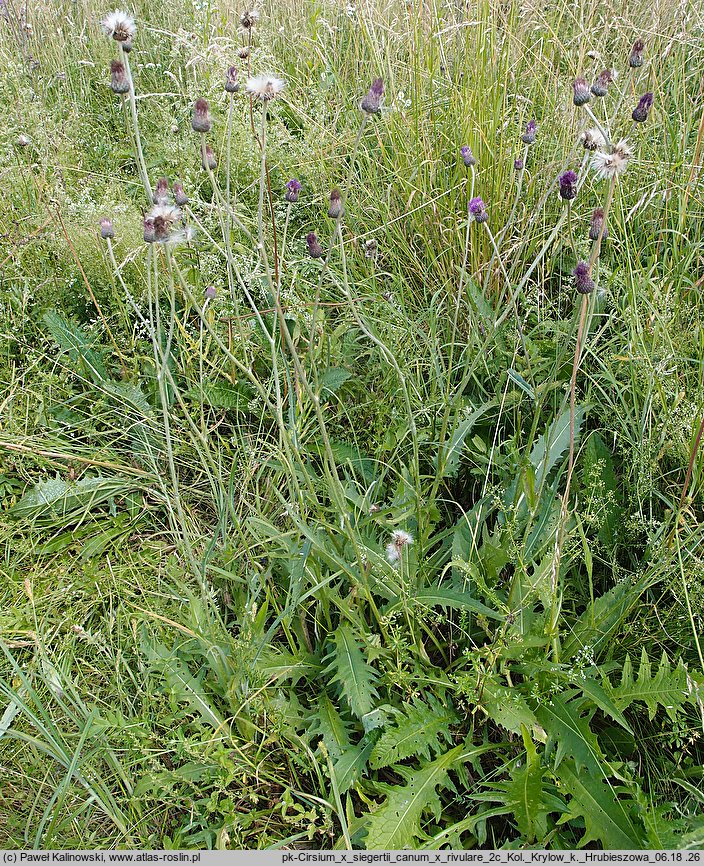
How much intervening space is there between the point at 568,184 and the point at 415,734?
3.49 feet

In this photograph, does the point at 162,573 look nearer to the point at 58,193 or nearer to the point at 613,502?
the point at 613,502

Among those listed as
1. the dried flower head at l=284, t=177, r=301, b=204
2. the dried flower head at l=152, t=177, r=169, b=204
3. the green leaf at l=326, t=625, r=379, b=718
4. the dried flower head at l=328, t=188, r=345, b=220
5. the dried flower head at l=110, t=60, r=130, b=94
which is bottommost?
the green leaf at l=326, t=625, r=379, b=718

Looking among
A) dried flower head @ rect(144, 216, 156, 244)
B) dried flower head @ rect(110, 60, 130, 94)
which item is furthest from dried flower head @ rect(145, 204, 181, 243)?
dried flower head @ rect(110, 60, 130, 94)

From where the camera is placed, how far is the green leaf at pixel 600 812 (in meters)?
1.10

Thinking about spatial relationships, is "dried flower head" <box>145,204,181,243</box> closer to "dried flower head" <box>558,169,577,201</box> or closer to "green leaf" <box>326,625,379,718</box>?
"dried flower head" <box>558,169,577,201</box>

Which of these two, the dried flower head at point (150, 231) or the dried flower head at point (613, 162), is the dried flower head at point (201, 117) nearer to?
the dried flower head at point (150, 231)

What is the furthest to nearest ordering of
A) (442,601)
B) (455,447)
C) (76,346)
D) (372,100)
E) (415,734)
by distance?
1. (76,346)
2. (455,447)
3. (442,601)
4. (415,734)
5. (372,100)

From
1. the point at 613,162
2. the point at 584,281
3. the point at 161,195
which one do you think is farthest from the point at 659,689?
the point at 161,195

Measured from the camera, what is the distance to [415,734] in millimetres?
1201

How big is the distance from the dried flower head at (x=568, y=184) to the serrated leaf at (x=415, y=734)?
1001mm

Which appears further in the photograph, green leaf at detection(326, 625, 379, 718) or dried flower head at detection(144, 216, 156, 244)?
green leaf at detection(326, 625, 379, 718)

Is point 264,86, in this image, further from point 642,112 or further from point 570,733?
point 570,733

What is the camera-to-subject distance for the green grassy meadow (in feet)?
3.89

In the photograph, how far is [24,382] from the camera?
2020 millimetres
